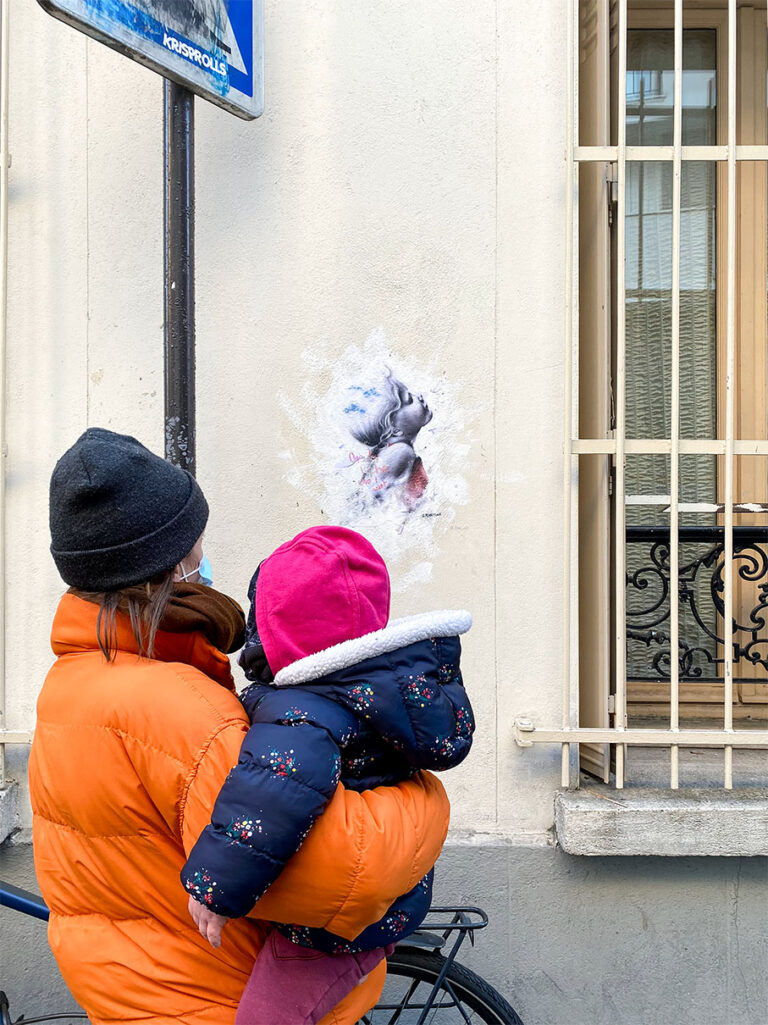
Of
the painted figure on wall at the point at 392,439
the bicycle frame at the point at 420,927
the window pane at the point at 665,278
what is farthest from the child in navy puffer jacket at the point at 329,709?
the window pane at the point at 665,278

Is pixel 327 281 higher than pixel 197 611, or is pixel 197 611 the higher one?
pixel 327 281

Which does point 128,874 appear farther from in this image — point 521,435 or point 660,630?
point 660,630

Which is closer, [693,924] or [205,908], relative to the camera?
[205,908]

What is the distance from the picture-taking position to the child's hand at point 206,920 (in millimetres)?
1510

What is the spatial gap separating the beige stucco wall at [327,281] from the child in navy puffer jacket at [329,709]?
61.9 inches

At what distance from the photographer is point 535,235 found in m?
3.30

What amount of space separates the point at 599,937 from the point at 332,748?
7.32ft

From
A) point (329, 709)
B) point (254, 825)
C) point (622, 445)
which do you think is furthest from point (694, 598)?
point (254, 825)

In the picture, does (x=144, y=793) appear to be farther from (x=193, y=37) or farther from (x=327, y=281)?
(x=327, y=281)

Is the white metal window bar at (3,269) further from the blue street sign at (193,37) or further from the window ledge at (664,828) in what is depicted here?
the window ledge at (664,828)

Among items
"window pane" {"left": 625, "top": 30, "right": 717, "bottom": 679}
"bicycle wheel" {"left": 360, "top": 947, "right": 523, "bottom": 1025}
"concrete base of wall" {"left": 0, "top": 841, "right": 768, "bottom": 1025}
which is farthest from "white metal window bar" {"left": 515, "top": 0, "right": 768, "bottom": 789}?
"bicycle wheel" {"left": 360, "top": 947, "right": 523, "bottom": 1025}

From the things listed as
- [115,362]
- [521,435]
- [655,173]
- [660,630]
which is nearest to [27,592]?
[115,362]

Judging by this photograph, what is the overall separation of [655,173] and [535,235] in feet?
4.05

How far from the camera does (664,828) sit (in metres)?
3.11
